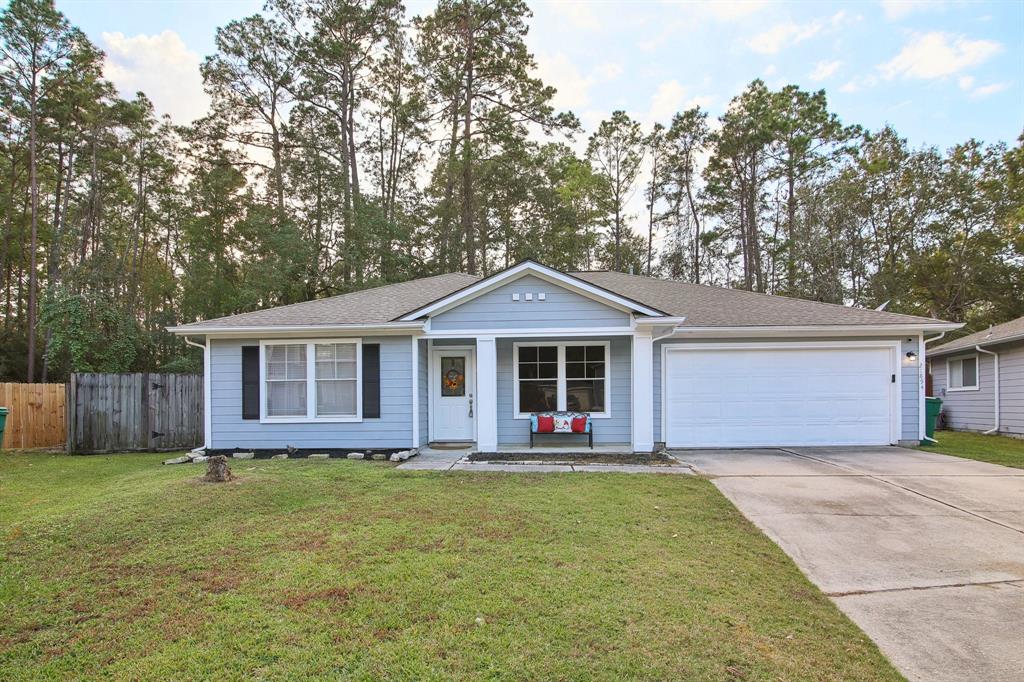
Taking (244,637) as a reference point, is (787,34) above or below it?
above

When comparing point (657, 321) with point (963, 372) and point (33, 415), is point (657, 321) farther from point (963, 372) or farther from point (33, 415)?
point (33, 415)

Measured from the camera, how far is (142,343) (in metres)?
16.2

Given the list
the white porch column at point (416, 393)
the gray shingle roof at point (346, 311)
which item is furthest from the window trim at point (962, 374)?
the white porch column at point (416, 393)

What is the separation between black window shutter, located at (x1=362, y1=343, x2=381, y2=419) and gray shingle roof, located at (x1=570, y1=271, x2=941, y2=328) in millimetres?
4492

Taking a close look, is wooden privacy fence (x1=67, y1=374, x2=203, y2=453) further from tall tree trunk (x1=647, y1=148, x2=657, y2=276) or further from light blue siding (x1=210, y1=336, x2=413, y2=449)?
tall tree trunk (x1=647, y1=148, x2=657, y2=276)

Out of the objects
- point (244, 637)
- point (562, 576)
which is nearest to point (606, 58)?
point (562, 576)

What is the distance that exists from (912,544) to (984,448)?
8300mm

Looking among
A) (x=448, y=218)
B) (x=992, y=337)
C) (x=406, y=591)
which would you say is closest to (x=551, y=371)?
(x=406, y=591)

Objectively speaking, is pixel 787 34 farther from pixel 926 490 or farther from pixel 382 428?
pixel 382 428

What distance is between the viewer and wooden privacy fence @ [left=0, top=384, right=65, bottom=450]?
12055 millimetres

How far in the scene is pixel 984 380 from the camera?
45.3ft

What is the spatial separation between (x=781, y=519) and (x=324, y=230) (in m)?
19.0

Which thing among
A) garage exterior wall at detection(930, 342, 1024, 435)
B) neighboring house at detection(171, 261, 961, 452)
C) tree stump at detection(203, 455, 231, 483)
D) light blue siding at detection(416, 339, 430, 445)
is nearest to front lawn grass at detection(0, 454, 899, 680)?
tree stump at detection(203, 455, 231, 483)

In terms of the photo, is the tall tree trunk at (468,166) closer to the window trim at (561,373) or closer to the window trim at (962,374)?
the window trim at (561,373)
